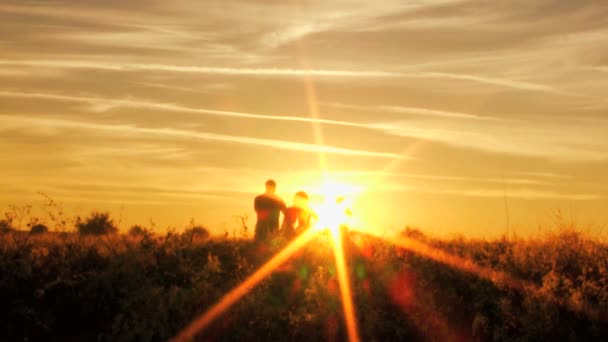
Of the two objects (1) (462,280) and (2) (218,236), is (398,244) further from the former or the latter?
(2) (218,236)

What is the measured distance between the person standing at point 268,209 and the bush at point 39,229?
20.1 ft

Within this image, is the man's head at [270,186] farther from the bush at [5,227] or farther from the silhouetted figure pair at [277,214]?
the bush at [5,227]

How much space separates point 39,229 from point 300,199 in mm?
8436

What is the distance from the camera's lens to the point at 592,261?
80.1 feet

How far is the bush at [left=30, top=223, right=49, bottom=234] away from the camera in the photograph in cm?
2474

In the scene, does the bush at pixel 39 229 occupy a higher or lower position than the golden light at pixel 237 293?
higher

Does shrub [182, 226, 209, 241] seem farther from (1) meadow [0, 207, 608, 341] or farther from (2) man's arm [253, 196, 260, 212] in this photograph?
(2) man's arm [253, 196, 260, 212]

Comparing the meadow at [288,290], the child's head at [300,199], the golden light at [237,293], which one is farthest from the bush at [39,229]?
the child's head at [300,199]

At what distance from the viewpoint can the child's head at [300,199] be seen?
2878cm

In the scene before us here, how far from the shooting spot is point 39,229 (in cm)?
2495

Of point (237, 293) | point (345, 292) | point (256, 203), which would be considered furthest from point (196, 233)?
point (345, 292)

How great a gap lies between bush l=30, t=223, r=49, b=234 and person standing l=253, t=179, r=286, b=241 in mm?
6115

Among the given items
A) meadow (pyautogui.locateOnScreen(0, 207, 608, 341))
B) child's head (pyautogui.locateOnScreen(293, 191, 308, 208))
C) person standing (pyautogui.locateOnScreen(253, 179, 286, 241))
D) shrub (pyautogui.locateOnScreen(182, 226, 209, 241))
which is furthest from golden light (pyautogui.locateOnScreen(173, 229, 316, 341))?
child's head (pyautogui.locateOnScreen(293, 191, 308, 208))

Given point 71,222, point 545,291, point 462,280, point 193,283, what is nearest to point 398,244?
point 462,280
